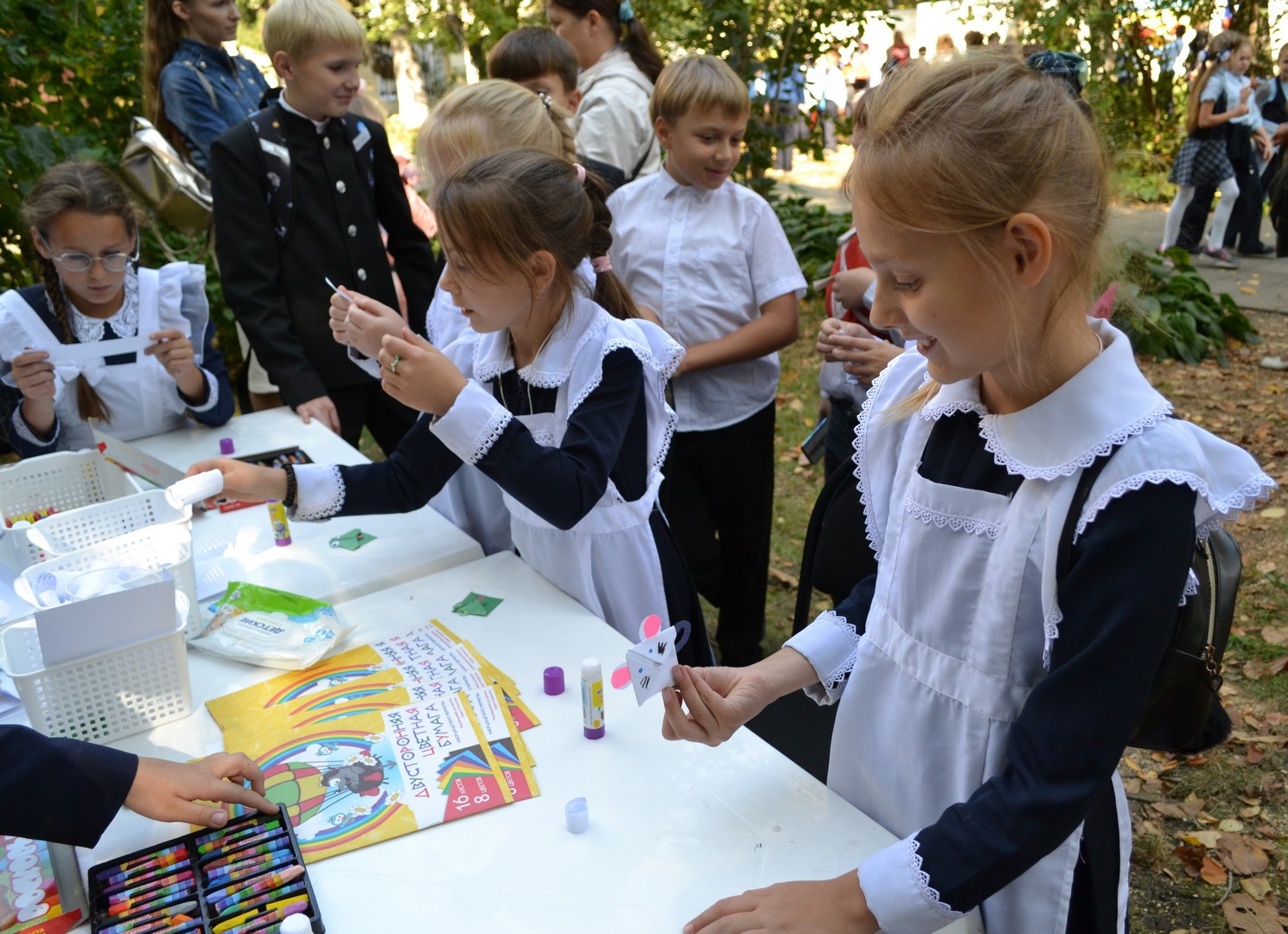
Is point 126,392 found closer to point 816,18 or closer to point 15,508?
point 15,508

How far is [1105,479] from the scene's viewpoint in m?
1.05

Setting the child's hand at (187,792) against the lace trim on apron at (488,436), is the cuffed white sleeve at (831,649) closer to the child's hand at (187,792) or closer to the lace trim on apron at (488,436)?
the lace trim on apron at (488,436)

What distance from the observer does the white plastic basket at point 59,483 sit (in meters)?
2.21

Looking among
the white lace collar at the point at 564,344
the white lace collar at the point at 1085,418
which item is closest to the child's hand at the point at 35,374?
the white lace collar at the point at 564,344

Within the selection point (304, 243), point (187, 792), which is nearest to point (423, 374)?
point (187, 792)

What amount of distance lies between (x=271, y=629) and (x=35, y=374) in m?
1.23

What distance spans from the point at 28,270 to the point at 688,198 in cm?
254

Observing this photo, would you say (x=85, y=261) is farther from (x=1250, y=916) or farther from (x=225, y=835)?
(x=1250, y=916)

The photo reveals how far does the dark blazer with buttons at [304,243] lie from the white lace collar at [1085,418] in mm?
2269

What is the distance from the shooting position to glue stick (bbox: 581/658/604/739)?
1415mm

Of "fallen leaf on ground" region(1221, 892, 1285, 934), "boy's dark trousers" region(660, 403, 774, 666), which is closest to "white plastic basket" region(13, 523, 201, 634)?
"boy's dark trousers" region(660, 403, 774, 666)

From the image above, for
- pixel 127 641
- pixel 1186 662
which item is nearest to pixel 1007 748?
pixel 1186 662

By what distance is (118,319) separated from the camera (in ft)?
8.68

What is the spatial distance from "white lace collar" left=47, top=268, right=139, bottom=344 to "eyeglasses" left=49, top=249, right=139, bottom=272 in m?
0.12
